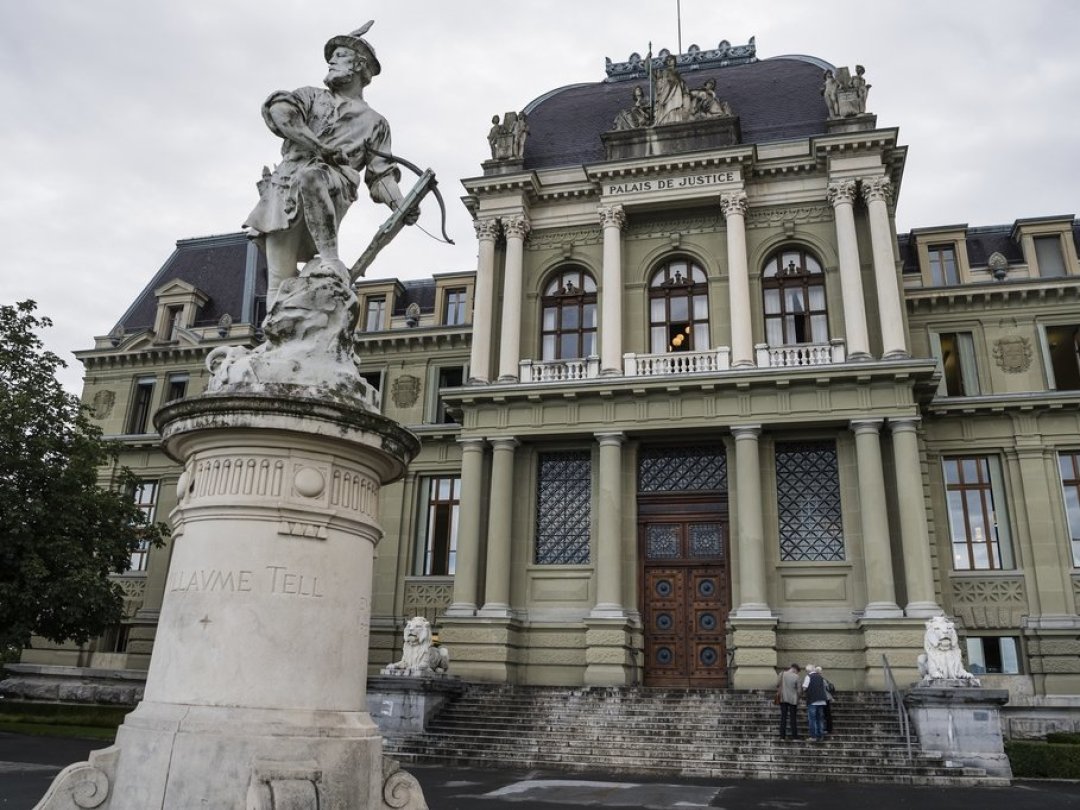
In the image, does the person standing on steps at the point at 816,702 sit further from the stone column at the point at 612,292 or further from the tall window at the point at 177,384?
the tall window at the point at 177,384

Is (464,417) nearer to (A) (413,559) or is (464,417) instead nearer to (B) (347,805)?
(A) (413,559)

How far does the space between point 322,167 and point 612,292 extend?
1977cm

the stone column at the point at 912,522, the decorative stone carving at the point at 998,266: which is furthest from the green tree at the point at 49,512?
the decorative stone carving at the point at 998,266

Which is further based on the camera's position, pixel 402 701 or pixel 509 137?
pixel 509 137

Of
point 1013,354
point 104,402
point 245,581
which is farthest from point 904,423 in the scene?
point 104,402

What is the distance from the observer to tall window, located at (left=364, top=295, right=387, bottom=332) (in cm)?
3525

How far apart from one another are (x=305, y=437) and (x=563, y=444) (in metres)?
20.1

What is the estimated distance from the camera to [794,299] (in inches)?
1011

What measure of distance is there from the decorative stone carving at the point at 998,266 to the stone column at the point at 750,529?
11397mm

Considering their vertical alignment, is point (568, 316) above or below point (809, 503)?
above

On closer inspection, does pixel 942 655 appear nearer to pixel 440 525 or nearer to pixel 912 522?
pixel 912 522

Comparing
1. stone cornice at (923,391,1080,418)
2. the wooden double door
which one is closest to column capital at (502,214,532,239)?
the wooden double door

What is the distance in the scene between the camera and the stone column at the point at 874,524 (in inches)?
823

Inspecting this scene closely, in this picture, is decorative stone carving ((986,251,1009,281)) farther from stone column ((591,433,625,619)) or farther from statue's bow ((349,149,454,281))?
statue's bow ((349,149,454,281))
